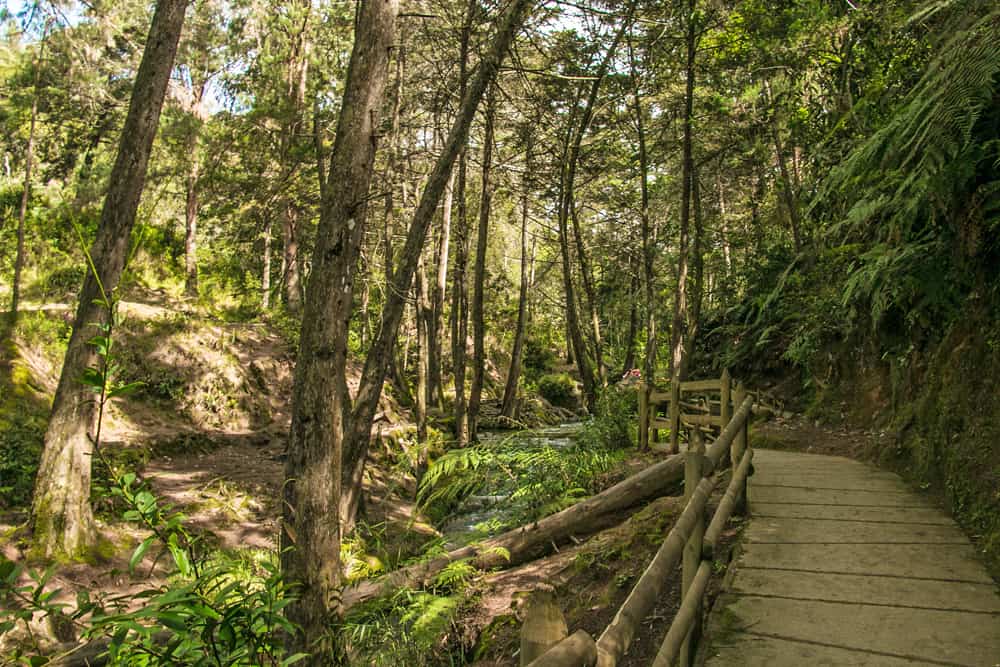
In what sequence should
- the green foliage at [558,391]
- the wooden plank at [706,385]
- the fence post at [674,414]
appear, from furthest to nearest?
the green foliage at [558,391], the fence post at [674,414], the wooden plank at [706,385]

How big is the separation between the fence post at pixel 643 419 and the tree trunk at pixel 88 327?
7761 mm

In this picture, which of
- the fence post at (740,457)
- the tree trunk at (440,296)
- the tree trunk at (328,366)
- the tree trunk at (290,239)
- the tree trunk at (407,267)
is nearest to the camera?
the tree trunk at (328,366)

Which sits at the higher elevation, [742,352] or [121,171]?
[121,171]

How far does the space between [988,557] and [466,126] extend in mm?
5945

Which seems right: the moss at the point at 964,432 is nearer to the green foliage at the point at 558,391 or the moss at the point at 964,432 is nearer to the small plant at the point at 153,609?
the small plant at the point at 153,609

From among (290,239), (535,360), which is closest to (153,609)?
(290,239)

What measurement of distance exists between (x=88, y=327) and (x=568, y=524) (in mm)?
6171

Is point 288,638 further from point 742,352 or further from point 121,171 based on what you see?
point 742,352

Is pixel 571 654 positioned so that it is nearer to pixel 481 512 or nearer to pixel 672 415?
pixel 672 415

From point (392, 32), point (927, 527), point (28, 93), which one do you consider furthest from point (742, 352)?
point (28, 93)

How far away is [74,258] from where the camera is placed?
19.4m

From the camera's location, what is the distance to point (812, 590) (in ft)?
13.9

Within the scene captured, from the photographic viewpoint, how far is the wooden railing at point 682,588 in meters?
1.92

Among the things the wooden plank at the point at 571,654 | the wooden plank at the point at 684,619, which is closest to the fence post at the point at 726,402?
the wooden plank at the point at 684,619
